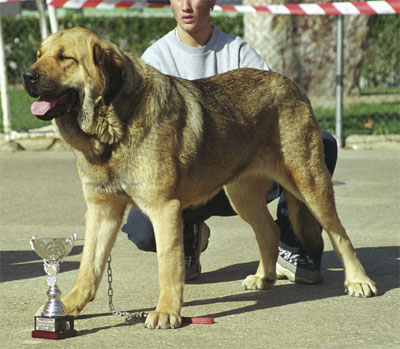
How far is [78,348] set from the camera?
12.3 ft

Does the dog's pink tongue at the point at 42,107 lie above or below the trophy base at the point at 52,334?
above

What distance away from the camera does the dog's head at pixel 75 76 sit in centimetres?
386

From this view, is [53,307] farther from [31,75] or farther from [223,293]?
[223,293]

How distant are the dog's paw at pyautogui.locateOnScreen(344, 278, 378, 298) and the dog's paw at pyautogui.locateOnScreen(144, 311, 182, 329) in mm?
1212

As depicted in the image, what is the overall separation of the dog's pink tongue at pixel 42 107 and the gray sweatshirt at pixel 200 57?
168cm

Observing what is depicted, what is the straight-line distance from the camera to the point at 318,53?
15523mm

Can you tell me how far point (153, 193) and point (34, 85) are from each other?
2.66ft

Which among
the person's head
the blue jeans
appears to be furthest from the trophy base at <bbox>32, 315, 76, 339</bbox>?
the person's head

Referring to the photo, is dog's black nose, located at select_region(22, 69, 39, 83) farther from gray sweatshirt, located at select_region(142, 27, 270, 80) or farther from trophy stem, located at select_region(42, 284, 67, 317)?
gray sweatshirt, located at select_region(142, 27, 270, 80)

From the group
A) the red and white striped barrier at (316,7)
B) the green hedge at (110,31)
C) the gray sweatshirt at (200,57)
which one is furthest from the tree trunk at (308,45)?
the gray sweatshirt at (200,57)

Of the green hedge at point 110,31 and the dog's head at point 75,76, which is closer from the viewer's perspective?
the dog's head at point 75,76

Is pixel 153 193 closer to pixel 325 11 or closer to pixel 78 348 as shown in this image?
pixel 78 348

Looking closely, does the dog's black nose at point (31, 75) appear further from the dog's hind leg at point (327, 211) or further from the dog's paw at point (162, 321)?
the dog's hind leg at point (327, 211)

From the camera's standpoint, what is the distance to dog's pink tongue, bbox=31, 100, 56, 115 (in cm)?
389
